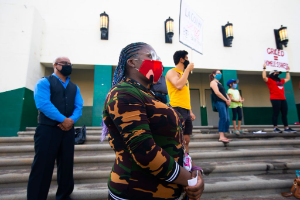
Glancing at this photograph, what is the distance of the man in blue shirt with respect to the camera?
6.06 feet

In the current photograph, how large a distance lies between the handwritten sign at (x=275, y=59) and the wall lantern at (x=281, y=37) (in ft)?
10.3

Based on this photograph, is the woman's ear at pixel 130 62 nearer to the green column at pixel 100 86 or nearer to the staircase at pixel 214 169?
the staircase at pixel 214 169

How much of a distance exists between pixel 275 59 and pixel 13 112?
7.78m

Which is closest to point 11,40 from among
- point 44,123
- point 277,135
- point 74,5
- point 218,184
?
point 74,5

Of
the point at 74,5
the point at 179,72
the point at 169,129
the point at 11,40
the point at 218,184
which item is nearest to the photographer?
the point at 169,129

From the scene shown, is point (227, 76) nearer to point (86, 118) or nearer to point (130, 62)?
point (86, 118)

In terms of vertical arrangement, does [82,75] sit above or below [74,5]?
below

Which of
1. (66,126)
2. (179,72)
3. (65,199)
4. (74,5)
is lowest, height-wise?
(65,199)

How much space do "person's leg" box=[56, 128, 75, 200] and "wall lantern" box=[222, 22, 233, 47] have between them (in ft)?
23.7

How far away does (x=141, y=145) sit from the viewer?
30.4 inches

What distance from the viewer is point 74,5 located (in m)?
6.61

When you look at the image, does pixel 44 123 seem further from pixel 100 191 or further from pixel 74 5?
pixel 74 5

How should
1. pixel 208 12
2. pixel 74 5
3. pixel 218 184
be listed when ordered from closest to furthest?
pixel 218 184, pixel 74 5, pixel 208 12

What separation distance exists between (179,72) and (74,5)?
20.3ft
